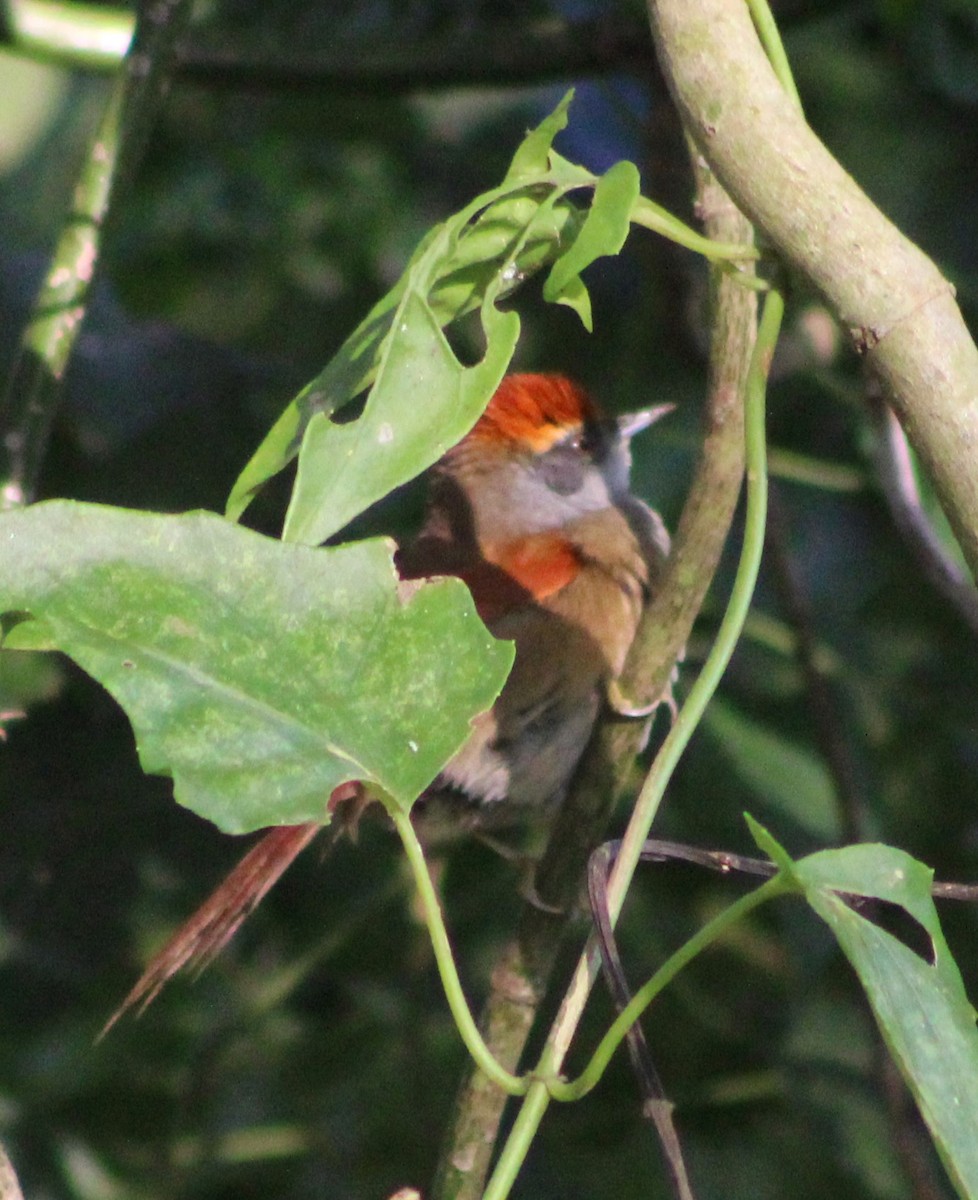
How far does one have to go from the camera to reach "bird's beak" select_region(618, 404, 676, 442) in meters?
3.25

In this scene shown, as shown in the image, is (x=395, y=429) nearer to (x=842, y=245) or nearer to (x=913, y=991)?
(x=842, y=245)

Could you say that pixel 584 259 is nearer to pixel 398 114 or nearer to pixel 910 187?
pixel 910 187

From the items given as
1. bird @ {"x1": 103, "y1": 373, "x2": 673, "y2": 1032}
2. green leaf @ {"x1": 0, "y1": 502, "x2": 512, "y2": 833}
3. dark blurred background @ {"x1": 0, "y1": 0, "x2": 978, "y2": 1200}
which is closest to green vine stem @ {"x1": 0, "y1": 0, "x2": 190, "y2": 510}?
bird @ {"x1": 103, "y1": 373, "x2": 673, "y2": 1032}

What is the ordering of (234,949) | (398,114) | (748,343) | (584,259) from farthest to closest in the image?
1. (398,114)
2. (234,949)
3. (748,343)
4. (584,259)

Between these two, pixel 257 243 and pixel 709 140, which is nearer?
pixel 709 140

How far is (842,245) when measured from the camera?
3.90ft

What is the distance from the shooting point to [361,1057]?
3439mm

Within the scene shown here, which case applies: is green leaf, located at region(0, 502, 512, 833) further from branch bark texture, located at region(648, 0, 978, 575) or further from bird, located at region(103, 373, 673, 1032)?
bird, located at region(103, 373, 673, 1032)

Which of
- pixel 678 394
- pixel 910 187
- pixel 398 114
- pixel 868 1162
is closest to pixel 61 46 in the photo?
pixel 398 114

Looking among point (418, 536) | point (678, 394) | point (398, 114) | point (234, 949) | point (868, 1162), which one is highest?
point (398, 114)

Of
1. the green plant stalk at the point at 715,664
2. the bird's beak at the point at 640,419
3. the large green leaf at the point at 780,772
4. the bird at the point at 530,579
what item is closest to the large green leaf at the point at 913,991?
the green plant stalk at the point at 715,664

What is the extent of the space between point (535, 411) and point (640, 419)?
227 millimetres

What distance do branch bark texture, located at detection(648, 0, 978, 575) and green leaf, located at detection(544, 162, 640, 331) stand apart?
0.10 m

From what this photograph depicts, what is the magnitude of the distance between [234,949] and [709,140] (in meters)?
2.74
